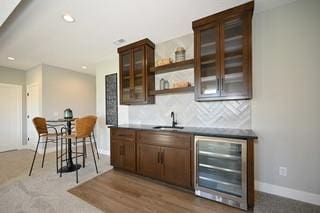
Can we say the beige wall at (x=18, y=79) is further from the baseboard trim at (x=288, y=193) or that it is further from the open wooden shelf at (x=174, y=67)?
the baseboard trim at (x=288, y=193)

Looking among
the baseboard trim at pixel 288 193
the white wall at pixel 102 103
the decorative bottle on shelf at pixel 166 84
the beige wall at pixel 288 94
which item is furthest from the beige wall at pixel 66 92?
the baseboard trim at pixel 288 193

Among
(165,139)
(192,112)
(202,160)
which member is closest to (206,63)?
(192,112)

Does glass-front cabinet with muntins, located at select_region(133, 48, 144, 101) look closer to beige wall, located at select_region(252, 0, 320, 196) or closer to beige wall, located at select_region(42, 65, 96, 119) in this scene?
beige wall, located at select_region(252, 0, 320, 196)

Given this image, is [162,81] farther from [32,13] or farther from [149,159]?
[32,13]

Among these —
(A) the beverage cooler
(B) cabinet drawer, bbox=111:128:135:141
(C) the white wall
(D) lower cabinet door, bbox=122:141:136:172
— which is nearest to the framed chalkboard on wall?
(C) the white wall

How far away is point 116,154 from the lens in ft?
10.00

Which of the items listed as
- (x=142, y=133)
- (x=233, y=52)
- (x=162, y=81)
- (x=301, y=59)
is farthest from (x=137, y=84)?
(x=301, y=59)

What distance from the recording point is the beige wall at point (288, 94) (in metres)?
1.94

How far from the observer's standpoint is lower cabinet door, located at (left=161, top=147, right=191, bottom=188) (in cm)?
222

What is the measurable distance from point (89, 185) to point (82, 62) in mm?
3424

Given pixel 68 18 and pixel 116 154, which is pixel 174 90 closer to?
pixel 116 154

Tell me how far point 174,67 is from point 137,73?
33.0 inches

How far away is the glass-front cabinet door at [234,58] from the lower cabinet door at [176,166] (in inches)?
43.6

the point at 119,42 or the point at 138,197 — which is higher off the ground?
the point at 119,42
